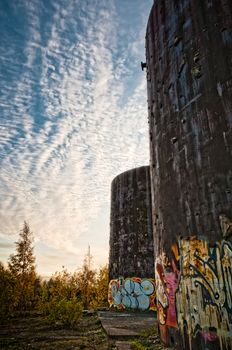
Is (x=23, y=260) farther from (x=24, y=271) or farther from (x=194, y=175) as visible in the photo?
(x=194, y=175)

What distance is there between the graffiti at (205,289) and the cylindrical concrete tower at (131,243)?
9.87m

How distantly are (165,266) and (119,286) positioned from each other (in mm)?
11007

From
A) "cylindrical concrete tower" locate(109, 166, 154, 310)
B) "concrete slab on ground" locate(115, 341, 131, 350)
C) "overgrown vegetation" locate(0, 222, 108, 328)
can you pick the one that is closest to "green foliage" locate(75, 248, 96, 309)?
"overgrown vegetation" locate(0, 222, 108, 328)

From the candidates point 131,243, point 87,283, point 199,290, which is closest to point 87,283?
point 87,283

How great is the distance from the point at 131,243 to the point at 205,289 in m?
11.8

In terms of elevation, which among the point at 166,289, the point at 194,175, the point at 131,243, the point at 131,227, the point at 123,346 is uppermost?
the point at 131,227

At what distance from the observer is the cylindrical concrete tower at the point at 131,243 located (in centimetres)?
1492

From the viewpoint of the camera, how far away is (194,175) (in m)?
5.35

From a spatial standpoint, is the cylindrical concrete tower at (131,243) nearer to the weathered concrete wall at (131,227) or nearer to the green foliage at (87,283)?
the weathered concrete wall at (131,227)

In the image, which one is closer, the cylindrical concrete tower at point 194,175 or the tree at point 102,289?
the cylindrical concrete tower at point 194,175

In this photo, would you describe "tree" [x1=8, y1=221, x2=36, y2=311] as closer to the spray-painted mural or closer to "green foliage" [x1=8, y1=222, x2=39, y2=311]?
"green foliage" [x1=8, y1=222, x2=39, y2=311]

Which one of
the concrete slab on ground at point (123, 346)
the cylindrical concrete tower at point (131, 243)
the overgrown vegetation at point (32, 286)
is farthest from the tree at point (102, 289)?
the concrete slab on ground at point (123, 346)

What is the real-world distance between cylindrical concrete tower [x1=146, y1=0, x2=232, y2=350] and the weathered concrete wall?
924 centimetres

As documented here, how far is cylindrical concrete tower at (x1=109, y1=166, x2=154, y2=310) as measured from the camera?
1492 cm
